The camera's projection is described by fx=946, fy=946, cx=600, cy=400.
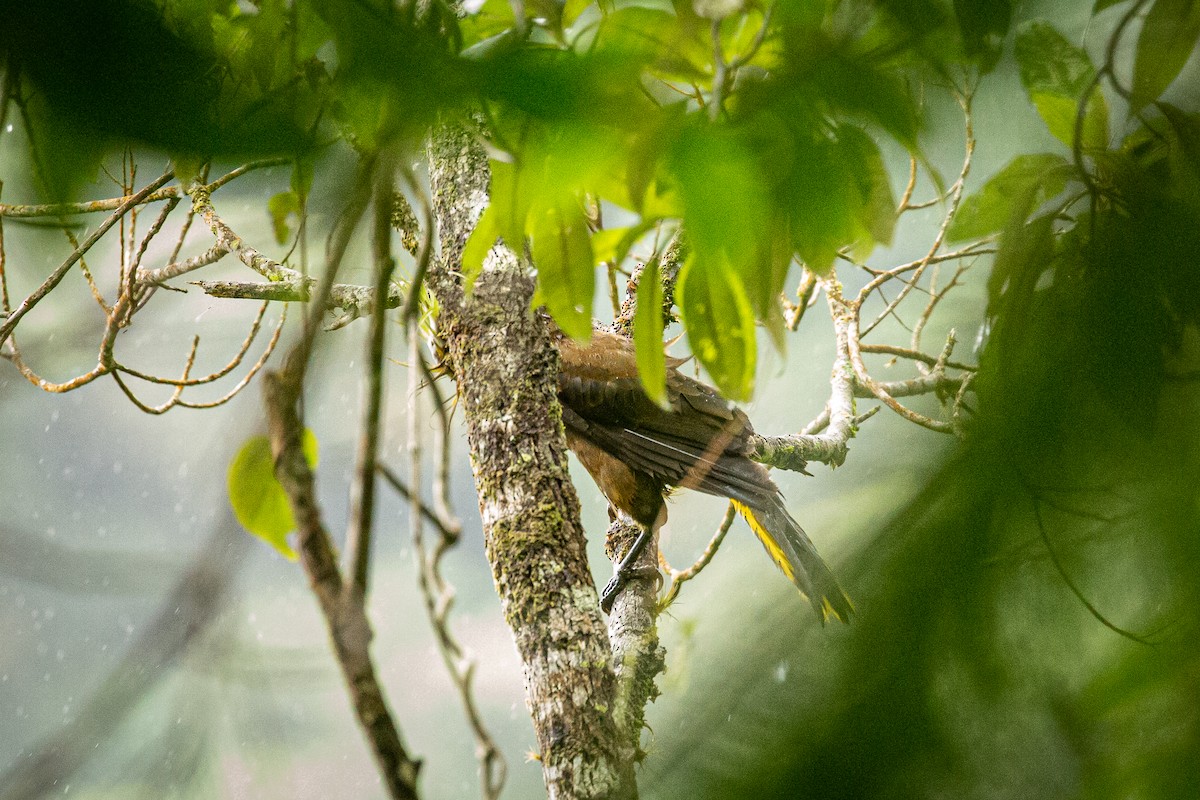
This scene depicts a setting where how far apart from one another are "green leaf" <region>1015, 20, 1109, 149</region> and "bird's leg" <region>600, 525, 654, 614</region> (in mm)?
1893

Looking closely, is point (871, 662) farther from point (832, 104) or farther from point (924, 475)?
point (832, 104)

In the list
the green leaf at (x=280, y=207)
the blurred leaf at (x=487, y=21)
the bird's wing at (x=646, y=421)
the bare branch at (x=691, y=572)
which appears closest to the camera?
the green leaf at (x=280, y=207)

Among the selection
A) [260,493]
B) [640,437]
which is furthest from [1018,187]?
[640,437]

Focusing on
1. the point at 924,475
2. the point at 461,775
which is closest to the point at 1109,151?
the point at 924,475

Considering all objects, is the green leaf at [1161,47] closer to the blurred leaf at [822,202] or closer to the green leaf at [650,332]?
the blurred leaf at [822,202]

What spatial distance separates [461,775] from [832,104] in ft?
13.0

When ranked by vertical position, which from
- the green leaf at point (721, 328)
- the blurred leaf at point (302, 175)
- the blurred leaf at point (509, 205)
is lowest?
the blurred leaf at point (302, 175)

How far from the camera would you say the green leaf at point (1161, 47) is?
0.95 feet

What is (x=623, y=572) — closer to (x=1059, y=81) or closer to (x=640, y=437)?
(x=640, y=437)

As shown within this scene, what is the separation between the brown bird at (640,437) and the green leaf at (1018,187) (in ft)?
6.03

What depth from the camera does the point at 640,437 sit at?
2.47 m

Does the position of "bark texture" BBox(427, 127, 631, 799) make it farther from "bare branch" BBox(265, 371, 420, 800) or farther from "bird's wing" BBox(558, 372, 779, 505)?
"bird's wing" BBox(558, 372, 779, 505)

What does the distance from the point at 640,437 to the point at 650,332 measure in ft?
6.13

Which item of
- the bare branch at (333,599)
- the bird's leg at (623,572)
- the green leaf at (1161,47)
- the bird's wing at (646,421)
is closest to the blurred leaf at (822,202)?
the green leaf at (1161,47)
